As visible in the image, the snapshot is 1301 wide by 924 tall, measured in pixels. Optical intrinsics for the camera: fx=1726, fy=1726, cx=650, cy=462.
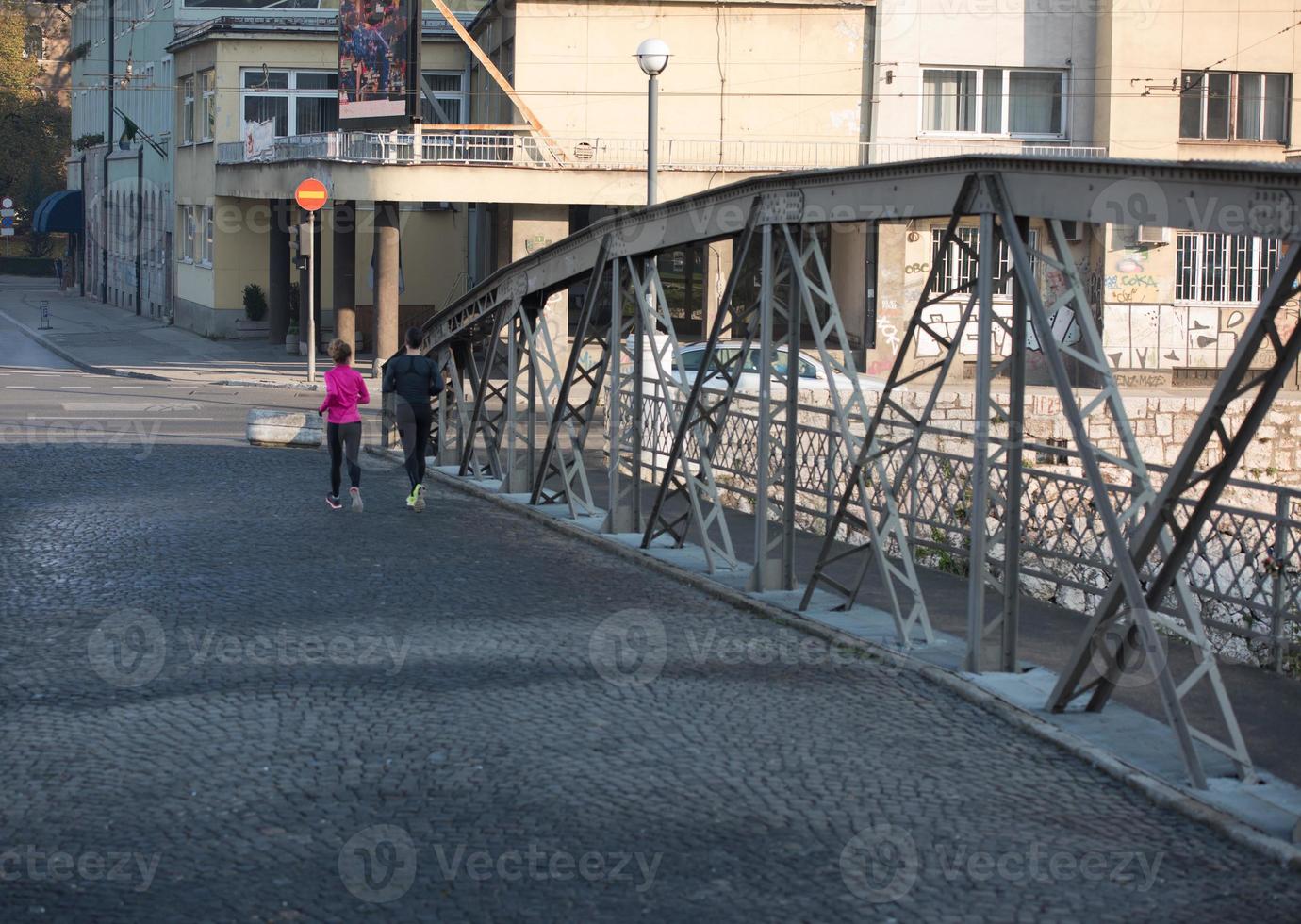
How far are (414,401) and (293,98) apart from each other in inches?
1100

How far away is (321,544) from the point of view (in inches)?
559

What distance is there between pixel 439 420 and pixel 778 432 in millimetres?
6097

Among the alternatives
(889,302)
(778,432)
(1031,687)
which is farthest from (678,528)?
(889,302)

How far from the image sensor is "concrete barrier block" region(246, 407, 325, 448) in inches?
856

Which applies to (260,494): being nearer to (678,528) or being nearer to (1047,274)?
(678,528)

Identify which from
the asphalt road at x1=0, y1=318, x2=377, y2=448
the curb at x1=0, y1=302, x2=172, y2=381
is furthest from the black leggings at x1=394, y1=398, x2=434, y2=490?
the curb at x1=0, y1=302, x2=172, y2=381

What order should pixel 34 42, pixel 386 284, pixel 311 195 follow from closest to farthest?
pixel 311 195
pixel 386 284
pixel 34 42

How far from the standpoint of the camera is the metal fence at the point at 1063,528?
10.1 meters

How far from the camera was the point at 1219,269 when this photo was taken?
35.4 m

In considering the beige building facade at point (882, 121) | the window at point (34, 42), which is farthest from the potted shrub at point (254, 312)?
the window at point (34, 42)

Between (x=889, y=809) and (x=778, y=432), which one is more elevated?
(x=778, y=432)

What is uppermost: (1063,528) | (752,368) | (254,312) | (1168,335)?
(254,312)

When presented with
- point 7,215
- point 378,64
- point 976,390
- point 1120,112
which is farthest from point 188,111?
point 976,390

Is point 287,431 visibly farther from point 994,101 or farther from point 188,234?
point 188,234
